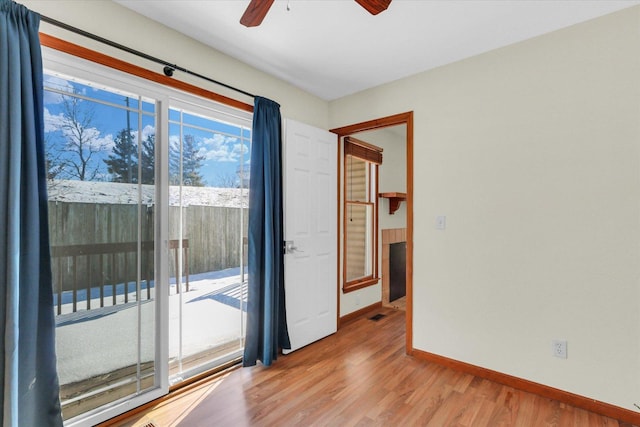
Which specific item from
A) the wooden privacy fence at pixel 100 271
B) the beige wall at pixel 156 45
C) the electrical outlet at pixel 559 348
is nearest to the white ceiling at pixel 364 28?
the beige wall at pixel 156 45

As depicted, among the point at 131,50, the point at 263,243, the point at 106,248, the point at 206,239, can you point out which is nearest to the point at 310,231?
the point at 263,243

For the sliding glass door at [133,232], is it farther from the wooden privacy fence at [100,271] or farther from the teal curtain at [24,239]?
the teal curtain at [24,239]

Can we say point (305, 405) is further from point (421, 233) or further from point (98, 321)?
point (421, 233)

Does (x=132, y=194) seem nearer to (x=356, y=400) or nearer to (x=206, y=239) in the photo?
(x=206, y=239)

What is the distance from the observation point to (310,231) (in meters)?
3.17

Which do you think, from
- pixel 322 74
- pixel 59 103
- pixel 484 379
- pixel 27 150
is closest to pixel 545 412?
pixel 484 379

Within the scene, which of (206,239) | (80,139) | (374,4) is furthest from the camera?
(206,239)

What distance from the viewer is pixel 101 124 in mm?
1936

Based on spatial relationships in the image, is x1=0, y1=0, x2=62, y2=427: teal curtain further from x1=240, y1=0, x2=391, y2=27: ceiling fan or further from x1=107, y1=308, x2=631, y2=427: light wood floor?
x1=240, y1=0, x2=391, y2=27: ceiling fan

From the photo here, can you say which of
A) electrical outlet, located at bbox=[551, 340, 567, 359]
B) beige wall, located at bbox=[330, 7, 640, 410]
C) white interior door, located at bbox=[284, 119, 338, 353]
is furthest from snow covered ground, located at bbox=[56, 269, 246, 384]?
electrical outlet, located at bbox=[551, 340, 567, 359]

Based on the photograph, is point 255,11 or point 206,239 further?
point 206,239

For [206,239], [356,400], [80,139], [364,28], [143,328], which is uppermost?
[364,28]

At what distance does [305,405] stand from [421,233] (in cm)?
173

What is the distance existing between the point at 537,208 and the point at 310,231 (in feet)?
6.41
